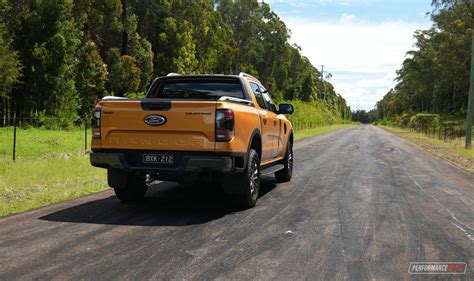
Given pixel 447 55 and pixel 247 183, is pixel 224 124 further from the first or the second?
pixel 447 55

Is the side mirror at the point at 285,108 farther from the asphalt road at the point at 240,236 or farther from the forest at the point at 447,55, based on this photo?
the forest at the point at 447,55

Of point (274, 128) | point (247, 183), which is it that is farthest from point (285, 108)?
point (247, 183)

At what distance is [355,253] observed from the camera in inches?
196

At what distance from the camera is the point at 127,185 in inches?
285

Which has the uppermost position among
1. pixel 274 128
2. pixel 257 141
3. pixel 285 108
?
pixel 285 108

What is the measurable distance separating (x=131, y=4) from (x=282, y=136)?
36644mm

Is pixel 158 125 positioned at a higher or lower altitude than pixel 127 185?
higher

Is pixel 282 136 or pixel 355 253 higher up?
pixel 282 136

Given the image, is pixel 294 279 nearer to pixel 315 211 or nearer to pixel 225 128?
pixel 225 128

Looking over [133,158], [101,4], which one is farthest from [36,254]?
[101,4]

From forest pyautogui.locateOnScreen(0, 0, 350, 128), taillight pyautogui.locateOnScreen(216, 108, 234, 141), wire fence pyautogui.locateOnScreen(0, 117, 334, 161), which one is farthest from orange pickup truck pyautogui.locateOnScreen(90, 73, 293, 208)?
forest pyautogui.locateOnScreen(0, 0, 350, 128)

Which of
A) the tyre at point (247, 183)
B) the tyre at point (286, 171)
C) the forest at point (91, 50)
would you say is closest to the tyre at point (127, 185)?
the tyre at point (247, 183)

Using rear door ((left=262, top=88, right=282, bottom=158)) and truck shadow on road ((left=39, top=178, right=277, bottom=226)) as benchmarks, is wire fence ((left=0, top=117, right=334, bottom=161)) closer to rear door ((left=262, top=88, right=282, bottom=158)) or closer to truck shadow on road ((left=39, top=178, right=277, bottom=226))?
truck shadow on road ((left=39, top=178, right=277, bottom=226))

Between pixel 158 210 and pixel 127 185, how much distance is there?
2.19ft
